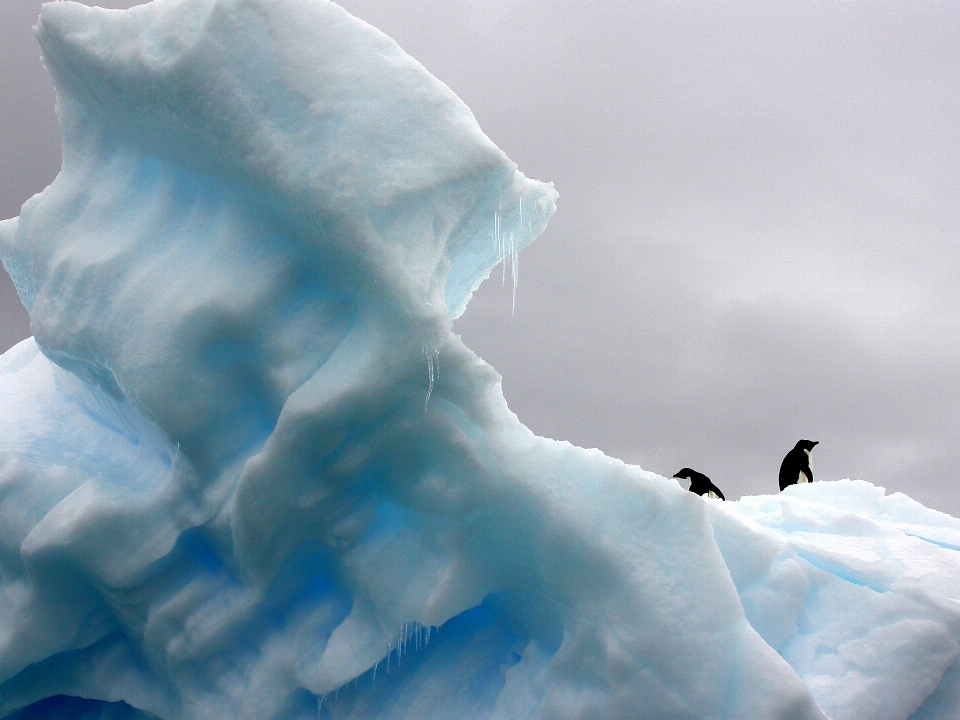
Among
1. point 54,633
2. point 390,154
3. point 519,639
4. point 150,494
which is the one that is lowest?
point 54,633

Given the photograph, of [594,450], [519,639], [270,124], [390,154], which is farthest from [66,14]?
[519,639]

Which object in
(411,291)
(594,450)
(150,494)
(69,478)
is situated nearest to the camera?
(411,291)

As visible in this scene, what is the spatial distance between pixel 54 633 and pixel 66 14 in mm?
2777

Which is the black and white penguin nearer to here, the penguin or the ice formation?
the penguin

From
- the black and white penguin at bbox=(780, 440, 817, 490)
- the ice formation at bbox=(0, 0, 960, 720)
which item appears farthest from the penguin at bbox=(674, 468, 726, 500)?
the ice formation at bbox=(0, 0, 960, 720)

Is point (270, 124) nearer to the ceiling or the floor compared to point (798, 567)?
nearer to the ceiling

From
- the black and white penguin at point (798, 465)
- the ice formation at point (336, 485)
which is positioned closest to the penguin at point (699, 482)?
the black and white penguin at point (798, 465)

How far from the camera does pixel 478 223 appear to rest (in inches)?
132

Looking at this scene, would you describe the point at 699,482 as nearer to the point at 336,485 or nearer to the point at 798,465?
the point at 798,465

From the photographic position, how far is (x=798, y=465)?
38.3 feet

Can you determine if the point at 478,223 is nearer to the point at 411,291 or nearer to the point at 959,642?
the point at 411,291

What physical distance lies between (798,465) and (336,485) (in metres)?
9.96

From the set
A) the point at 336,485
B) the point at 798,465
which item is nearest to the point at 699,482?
the point at 798,465

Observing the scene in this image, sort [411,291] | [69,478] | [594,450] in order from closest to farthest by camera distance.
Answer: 1. [411,291]
2. [594,450]
3. [69,478]
